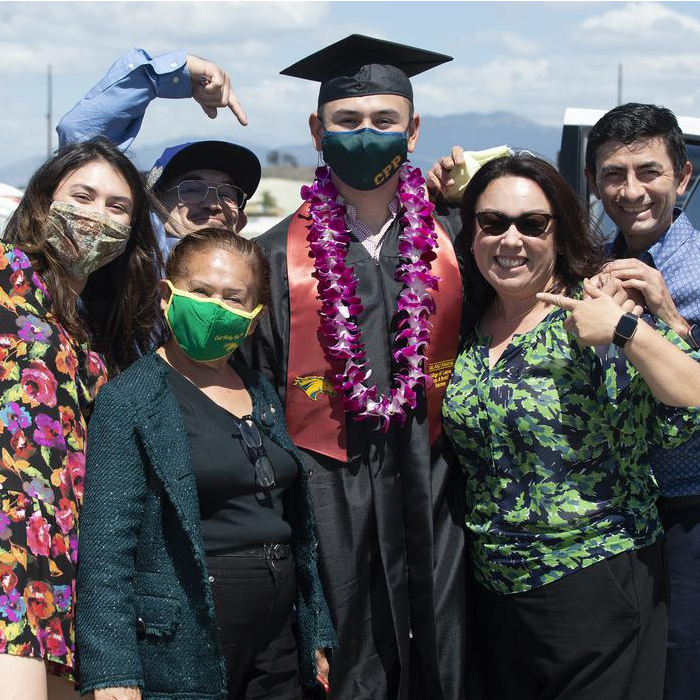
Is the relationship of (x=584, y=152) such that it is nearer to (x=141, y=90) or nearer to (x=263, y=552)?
(x=141, y=90)

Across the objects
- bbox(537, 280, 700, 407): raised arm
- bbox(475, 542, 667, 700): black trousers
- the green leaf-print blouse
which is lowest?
bbox(475, 542, 667, 700): black trousers

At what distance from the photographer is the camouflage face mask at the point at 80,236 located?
2.82 meters

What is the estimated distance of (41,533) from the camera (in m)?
2.37

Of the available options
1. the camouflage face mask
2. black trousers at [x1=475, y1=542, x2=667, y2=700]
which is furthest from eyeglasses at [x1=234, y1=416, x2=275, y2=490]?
black trousers at [x1=475, y1=542, x2=667, y2=700]

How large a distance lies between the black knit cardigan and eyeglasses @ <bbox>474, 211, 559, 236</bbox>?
1200 mm

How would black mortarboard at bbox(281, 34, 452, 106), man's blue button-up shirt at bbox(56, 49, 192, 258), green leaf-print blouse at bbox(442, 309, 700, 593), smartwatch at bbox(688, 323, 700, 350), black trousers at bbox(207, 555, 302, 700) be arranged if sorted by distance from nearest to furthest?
black trousers at bbox(207, 555, 302, 700) → green leaf-print blouse at bbox(442, 309, 700, 593) → smartwatch at bbox(688, 323, 700, 350) → black mortarboard at bbox(281, 34, 452, 106) → man's blue button-up shirt at bbox(56, 49, 192, 258)

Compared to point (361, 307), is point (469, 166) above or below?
above

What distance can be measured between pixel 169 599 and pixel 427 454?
1.09 metres

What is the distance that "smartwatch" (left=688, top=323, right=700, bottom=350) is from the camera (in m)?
3.03

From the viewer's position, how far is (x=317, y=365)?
334 centimetres

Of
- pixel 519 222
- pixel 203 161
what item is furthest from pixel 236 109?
pixel 519 222

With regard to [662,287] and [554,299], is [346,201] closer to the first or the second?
[554,299]

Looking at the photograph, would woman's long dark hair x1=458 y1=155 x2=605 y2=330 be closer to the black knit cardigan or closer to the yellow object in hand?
the yellow object in hand

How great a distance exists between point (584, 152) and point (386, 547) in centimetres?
322
